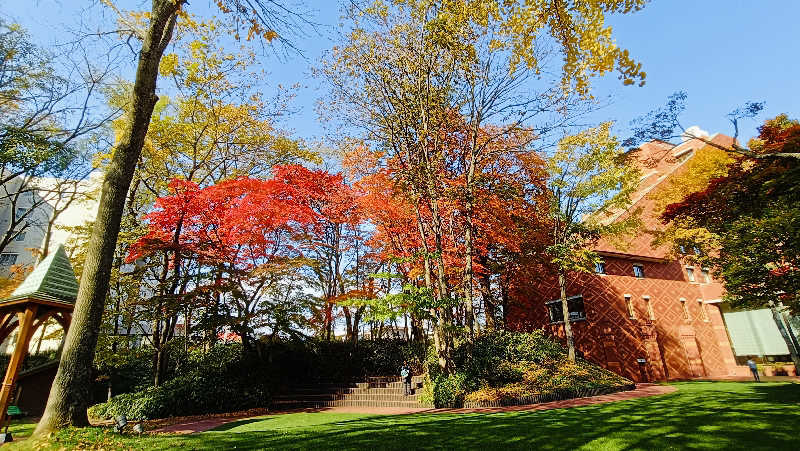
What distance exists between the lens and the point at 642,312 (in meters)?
21.3

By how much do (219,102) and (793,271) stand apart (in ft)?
66.9

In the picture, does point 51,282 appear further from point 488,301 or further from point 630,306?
point 630,306

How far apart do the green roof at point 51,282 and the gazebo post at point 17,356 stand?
310 mm

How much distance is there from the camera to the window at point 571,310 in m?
20.6

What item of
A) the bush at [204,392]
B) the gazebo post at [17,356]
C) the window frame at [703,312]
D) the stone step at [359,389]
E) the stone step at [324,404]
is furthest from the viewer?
the window frame at [703,312]

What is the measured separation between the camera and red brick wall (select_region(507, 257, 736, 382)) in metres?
19.9

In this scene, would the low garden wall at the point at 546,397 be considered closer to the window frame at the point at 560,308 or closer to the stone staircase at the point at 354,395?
the stone staircase at the point at 354,395

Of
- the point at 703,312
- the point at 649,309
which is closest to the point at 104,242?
the point at 649,309

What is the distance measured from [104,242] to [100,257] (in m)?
0.25

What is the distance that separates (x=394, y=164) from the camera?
45.0 feet

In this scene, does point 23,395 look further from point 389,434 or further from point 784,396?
point 784,396

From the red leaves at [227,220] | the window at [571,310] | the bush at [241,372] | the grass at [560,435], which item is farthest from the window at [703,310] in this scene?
the red leaves at [227,220]

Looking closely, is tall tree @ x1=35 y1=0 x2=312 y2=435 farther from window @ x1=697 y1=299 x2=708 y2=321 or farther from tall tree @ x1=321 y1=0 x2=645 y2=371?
window @ x1=697 y1=299 x2=708 y2=321

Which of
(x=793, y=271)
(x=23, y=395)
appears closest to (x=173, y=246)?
(x=23, y=395)
